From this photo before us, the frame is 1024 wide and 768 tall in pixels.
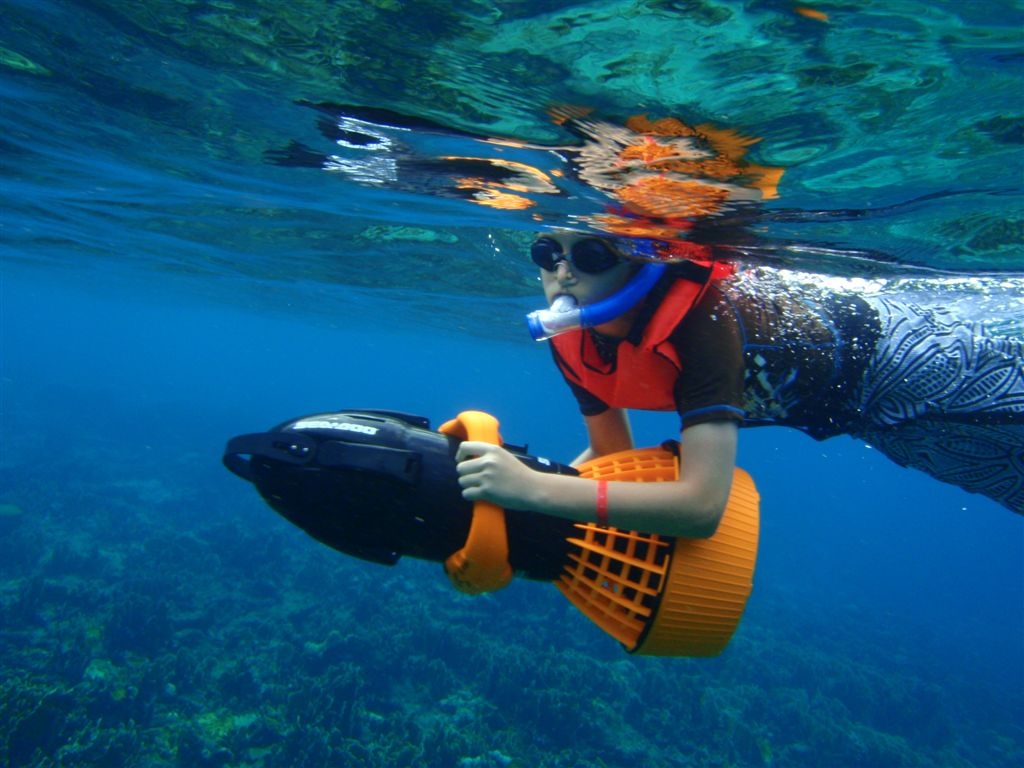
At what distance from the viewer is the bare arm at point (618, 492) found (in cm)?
250

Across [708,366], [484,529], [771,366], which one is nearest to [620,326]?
[708,366]

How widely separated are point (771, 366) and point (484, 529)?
7.50 feet

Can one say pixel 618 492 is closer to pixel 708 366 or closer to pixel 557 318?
pixel 708 366

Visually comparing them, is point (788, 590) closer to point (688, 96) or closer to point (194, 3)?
point (688, 96)

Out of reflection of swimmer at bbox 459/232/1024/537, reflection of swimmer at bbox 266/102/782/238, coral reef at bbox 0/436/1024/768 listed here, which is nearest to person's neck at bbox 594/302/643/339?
reflection of swimmer at bbox 459/232/1024/537

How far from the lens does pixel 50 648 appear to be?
12375 mm

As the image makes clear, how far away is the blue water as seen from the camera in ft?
16.0

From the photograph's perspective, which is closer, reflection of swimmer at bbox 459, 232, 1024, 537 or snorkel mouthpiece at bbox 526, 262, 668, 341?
reflection of swimmer at bbox 459, 232, 1024, 537

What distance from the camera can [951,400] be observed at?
12.7 ft

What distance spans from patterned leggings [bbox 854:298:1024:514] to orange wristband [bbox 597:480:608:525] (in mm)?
2459

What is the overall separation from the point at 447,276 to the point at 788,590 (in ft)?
92.1

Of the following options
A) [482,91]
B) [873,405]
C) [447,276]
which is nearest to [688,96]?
[482,91]

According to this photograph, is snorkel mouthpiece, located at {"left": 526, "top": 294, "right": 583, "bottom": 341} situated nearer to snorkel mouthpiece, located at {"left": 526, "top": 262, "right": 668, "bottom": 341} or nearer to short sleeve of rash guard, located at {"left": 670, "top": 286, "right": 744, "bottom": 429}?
snorkel mouthpiece, located at {"left": 526, "top": 262, "right": 668, "bottom": 341}

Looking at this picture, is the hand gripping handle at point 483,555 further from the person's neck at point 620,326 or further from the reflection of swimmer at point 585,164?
the reflection of swimmer at point 585,164
